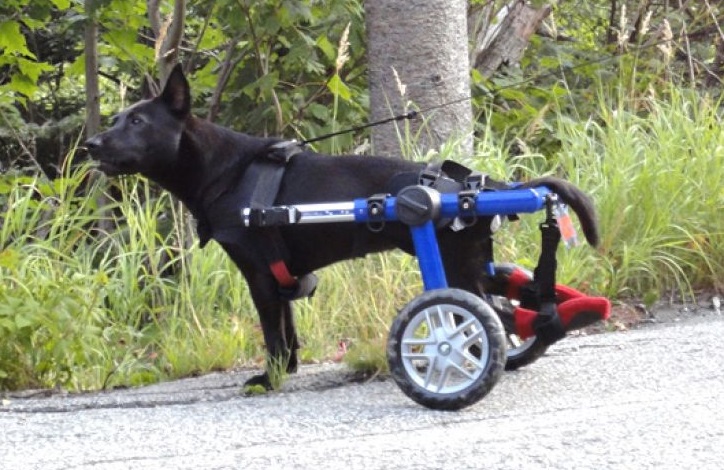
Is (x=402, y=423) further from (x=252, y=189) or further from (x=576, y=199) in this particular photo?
(x=252, y=189)

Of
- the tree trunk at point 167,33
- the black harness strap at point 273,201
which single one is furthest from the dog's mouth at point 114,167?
the tree trunk at point 167,33

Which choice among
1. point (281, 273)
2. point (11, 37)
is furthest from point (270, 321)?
point (11, 37)

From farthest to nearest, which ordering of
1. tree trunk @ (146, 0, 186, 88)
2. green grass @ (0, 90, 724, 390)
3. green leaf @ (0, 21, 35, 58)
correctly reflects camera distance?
green leaf @ (0, 21, 35, 58) < tree trunk @ (146, 0, 186, 88) < green grass @ (0, 90, 724, 390)

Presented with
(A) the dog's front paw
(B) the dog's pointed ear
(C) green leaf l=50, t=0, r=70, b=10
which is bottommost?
(A) the dog's front paw

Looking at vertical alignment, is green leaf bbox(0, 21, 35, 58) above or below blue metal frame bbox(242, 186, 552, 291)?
above

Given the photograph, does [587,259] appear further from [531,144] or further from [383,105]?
[531,144]

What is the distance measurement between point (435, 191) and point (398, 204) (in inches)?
5.7

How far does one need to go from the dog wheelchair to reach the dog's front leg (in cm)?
32

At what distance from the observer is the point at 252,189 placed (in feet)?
17.7

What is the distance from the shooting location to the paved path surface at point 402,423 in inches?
147

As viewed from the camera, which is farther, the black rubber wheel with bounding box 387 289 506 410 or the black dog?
the black dog

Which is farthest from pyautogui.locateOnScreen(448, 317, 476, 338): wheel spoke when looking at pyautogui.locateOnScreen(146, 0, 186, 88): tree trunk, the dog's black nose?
pyautogui.locateOnScreen(146, 0, 186, 88): tree trunk

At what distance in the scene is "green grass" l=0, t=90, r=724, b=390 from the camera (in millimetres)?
6199

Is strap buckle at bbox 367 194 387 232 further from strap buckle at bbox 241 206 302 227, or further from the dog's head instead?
the dog's head
